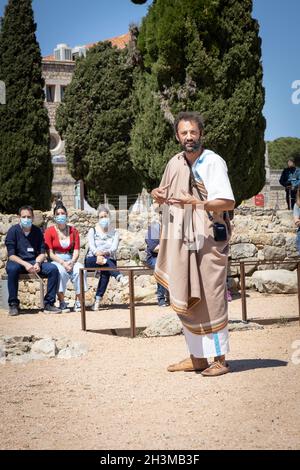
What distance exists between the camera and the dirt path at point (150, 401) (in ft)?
15.2

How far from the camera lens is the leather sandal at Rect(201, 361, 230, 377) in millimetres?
6480

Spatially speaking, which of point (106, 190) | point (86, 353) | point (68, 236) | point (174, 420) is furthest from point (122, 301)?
point (106, 190)

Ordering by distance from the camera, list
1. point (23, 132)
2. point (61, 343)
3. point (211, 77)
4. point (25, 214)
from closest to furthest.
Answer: point (61, 343) → point (25, 214) → point (211, 77) → point (23, 132)

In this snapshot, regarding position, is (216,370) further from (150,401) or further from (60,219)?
(60,219)

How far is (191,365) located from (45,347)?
1.88m

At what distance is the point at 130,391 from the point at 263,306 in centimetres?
667

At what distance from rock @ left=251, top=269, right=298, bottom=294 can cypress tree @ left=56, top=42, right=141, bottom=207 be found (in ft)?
62.9

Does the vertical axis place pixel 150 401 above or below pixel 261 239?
below

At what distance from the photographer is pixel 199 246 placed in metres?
6.49

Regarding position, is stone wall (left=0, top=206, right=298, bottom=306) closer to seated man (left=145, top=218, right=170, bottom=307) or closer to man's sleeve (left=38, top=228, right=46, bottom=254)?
seated man (left=145, top=218, right=170, bottom=307)

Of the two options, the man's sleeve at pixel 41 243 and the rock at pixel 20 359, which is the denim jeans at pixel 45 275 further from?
the rock at pixel 20 359

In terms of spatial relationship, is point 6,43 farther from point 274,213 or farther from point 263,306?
point 263,306

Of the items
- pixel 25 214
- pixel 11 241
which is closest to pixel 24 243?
pixel 11 241

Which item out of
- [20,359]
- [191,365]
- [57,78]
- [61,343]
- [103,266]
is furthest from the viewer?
[57,78]
